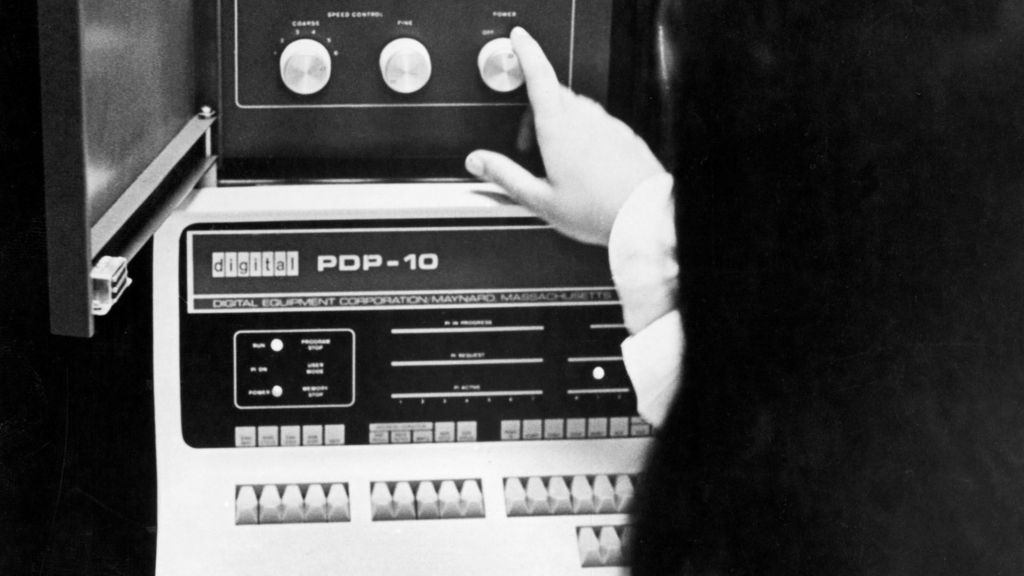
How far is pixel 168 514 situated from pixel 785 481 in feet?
1.56

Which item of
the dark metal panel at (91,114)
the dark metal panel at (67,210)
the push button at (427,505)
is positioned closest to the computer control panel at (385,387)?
the push button at (427,505)

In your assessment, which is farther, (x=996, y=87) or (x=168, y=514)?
(x=168, y=514)

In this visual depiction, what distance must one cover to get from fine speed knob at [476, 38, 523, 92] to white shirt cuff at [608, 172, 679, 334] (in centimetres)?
13

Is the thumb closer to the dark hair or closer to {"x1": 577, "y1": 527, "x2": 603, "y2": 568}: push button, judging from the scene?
the dark hair

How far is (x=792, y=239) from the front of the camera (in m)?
0.95

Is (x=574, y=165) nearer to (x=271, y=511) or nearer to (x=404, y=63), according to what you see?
(x=404, y=63)

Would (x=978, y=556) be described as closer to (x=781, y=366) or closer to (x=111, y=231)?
(x=781, y=366)

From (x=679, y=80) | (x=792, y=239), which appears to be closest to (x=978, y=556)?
(x=792, y=239)

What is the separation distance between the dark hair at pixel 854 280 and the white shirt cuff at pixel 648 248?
1 cm

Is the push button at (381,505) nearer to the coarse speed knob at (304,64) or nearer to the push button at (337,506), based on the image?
the push button at (337,506)

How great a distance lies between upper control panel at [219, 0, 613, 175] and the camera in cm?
102

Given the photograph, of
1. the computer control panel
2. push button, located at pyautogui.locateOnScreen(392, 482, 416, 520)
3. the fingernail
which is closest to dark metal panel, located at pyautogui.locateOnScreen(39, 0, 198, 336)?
the computer control panel

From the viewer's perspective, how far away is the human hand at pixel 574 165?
1.06 m

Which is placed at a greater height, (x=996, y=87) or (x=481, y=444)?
(x=996, y=87)
